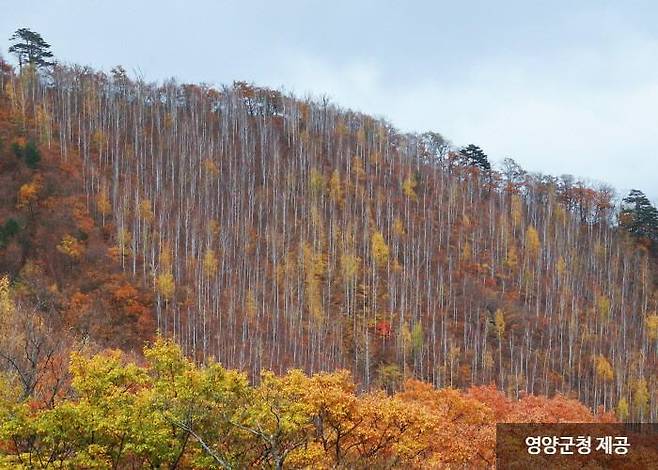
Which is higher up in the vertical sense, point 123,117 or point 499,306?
point 123,117

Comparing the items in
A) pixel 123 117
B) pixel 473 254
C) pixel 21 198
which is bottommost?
pixel 473 254

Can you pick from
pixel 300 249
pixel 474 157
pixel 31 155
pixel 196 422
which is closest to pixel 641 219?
pixel 474 157

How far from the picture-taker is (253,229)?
71.1 meters

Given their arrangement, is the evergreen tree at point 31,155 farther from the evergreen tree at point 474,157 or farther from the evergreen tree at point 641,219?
the evergreen tree at point 641,219

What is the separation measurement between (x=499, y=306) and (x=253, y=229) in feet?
103

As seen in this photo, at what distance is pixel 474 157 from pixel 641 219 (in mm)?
28446

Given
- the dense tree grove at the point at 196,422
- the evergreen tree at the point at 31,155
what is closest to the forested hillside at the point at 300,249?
the evergreen tree at the point at 31,155

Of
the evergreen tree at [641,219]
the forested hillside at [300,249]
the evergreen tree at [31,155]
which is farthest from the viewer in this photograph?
the evergreen tree at [641,219]

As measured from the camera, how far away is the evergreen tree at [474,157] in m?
100

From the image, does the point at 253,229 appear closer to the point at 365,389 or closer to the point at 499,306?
the point at 365,389

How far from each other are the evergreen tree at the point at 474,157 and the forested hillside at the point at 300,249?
164 inches

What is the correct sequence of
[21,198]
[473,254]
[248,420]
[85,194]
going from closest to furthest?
1. [248,420]
2. [21,198]
3. [85,194]
4. [473,254]

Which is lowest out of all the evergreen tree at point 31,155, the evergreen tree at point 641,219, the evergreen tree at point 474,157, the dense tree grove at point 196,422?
the dense tree grove at point 196,422

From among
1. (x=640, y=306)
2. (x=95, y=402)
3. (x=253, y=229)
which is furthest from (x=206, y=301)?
(x=640, y=306)
